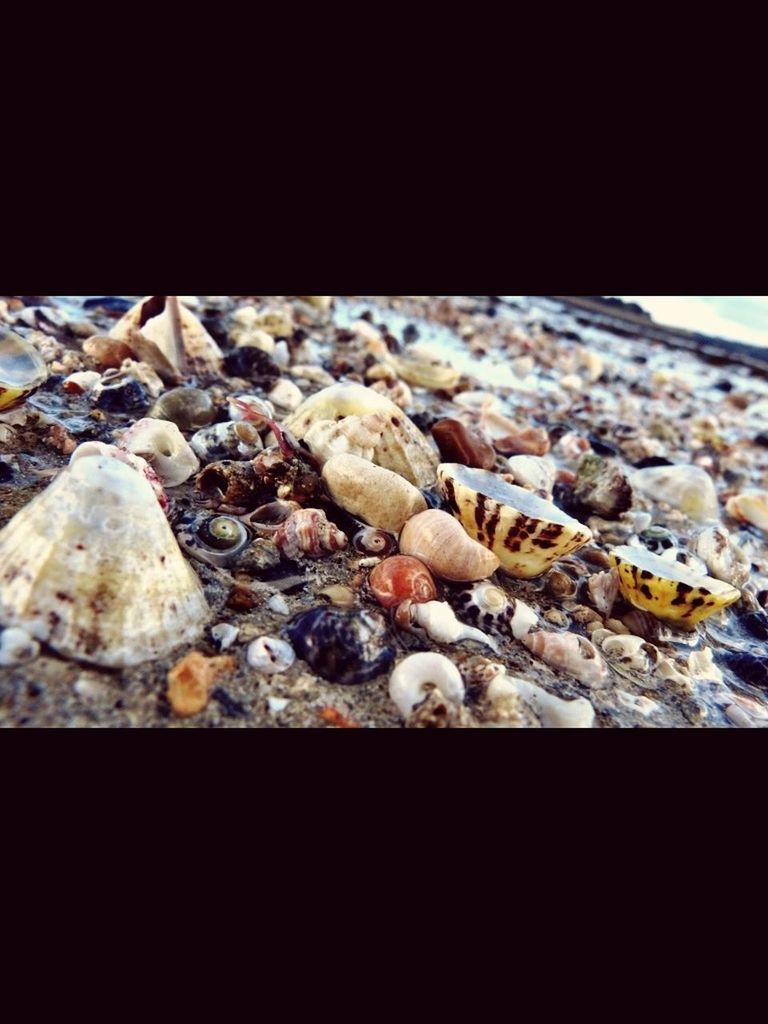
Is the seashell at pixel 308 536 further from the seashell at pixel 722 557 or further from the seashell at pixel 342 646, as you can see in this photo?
the seashell at pixel 722 557

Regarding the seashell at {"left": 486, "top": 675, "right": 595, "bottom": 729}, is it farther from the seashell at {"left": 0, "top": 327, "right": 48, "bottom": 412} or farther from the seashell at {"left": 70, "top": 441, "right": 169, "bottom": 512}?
the seashell at {"left": 0, "top": 327, "right": 48, "bottom": 412}

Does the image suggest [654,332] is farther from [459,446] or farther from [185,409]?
[185,409]

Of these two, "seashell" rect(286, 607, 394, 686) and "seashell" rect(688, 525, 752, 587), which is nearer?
"seashell" rect(286, 607, 394, 686)

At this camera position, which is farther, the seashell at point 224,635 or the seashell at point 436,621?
the seashell at point 436,621

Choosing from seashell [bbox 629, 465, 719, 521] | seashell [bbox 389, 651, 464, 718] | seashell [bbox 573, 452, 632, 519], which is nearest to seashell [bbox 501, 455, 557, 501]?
seashell [bbox 573, 452, 632, 519]

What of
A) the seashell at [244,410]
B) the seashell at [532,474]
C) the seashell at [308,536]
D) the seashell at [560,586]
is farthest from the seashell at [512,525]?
the seashell at [244,410]

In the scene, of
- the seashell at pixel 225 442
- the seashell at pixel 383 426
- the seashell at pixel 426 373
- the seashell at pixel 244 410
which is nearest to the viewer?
the seashell at pixel 225 442

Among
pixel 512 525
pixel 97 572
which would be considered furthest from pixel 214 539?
pixel 512 525
